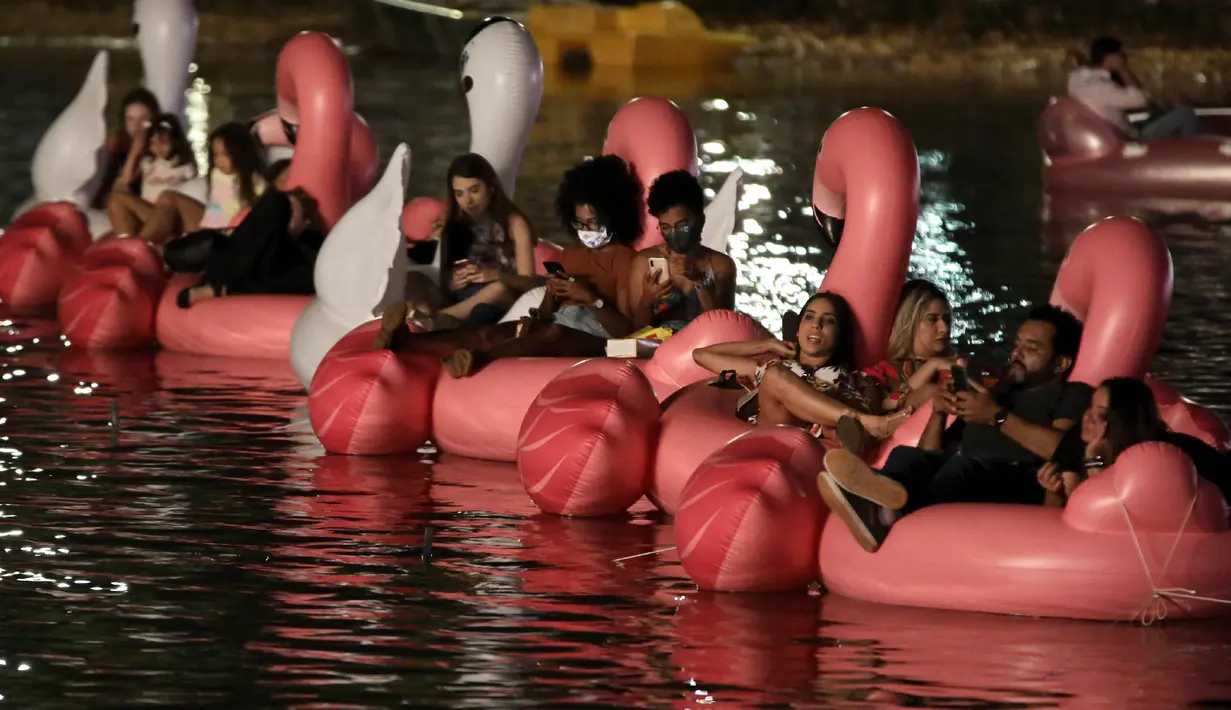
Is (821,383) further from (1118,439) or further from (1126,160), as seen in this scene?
(1126,160)

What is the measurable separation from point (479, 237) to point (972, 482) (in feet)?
10.8

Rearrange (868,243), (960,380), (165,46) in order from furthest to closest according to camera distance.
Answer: (165,46), (868,243), (960,380)

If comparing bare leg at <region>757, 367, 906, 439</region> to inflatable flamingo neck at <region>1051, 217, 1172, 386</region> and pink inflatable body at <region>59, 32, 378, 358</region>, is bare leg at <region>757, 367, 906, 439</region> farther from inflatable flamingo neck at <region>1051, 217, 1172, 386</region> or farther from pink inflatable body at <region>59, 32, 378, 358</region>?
pink inflatable body at <region>59, 32, 378, 358</region>

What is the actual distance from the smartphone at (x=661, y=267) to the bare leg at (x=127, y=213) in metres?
3.69

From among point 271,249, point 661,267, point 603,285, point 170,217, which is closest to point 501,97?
point 271,249

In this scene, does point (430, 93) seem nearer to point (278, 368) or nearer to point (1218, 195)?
point (1218, 195)

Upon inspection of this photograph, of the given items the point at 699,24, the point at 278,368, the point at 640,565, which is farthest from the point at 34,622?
the point at 699,24

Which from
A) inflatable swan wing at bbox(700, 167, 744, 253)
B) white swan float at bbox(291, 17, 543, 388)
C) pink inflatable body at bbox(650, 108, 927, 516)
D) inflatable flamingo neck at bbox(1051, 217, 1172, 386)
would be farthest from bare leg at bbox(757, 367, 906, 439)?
white swan float at bbox(291, 17, 543, 388)

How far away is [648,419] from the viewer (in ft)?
23.4

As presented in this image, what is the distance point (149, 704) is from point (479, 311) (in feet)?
12.2

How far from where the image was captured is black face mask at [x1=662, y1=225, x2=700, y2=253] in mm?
8016

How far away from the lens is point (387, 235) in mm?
9000

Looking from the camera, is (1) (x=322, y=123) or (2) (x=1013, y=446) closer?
(2) (x=1013, y=446)

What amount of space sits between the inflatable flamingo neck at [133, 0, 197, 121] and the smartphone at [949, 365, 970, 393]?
658 centimetres
